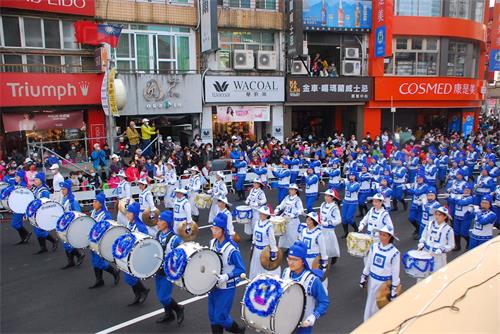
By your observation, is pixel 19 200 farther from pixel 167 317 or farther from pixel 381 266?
pixel 381 266

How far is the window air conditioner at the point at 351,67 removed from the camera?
2592cm

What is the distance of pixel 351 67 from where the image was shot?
85.4 feet

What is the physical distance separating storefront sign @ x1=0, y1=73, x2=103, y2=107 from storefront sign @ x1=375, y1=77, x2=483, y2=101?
16151 millimetres

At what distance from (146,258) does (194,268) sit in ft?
3.85

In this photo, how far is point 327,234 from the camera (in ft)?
31.2

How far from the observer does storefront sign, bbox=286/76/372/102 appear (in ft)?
80.4

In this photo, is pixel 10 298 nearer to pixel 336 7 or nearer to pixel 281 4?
pixel 281 4

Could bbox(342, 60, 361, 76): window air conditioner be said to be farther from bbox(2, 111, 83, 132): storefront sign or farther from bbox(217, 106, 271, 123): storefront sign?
bbox(2, 111, 83, 132): storefront sign

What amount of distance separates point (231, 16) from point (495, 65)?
19.0 metres

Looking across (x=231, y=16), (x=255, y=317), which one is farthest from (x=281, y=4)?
(x=255, y=317)

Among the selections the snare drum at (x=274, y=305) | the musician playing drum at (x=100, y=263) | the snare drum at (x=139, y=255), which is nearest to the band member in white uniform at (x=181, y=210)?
the musician playing drum at (x=100, y=263)

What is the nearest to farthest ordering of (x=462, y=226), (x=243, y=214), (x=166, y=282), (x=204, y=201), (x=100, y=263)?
(x=166, y=282) → (x=100, y=263) → (x=243, y=214) → (x=462, y=226) → (x=204, y=201)

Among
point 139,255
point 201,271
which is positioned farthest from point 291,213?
point 201,271

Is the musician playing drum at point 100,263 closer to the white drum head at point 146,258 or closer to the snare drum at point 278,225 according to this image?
the white drum head at point 146,258
